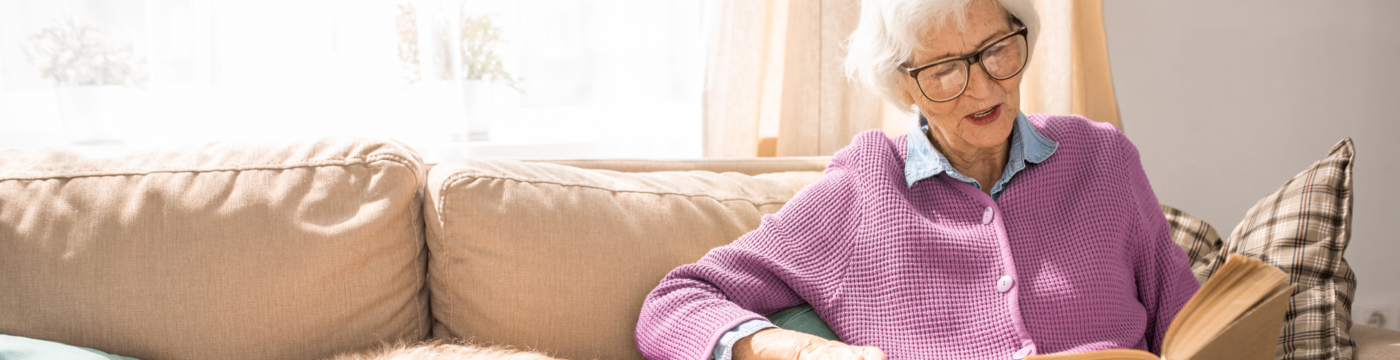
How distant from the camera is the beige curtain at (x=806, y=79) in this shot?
5.92ft

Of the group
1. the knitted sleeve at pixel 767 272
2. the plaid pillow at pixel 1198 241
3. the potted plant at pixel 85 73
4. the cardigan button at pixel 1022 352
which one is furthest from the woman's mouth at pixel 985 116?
the potted plant at pixel 85 73

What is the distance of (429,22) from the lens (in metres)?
1.64

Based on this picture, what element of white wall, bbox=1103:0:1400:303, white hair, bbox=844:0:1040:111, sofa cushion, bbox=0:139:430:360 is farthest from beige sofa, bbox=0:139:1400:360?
white wall, bbox=1103:0:1400:303

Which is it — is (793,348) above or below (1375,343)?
above

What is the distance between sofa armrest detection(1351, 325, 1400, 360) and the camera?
1.12m

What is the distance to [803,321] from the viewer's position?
104cm

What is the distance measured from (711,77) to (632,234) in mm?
728

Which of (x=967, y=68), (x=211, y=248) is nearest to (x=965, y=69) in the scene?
(x=967, y=68)

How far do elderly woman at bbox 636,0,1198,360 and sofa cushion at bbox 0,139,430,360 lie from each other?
41cm

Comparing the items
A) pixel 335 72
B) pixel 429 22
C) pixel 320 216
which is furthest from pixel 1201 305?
pixel 335 72

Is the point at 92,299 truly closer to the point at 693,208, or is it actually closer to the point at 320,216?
the point at 320,216

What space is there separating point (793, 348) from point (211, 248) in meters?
0.79

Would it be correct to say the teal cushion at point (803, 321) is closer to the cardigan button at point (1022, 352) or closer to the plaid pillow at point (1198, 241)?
the cardigan button at point (1022, 352)

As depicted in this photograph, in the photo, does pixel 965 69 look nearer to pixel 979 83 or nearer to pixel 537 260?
pixel 979 83
